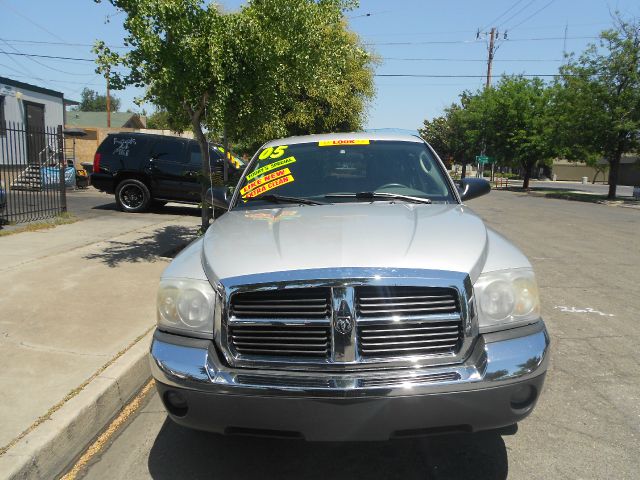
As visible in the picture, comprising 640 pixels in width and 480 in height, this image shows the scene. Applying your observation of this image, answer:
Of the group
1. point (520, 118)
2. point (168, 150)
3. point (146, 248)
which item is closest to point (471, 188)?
point (146, 248)

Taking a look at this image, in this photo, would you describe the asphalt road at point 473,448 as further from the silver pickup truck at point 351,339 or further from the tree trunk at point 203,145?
the tree trunk at point 203,145

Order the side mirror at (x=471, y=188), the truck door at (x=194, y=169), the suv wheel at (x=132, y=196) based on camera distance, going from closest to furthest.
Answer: the side mirror at (x=471, y=188), the truck door at (x=194, y=169), the suv wheel at (x=132, y=196)

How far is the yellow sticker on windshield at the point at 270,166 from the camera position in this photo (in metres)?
4.30

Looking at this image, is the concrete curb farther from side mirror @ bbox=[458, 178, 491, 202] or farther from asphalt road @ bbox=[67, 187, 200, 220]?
asphalt road @ bbox=[67, 187, 200, 220]

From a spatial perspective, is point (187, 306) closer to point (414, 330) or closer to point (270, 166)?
point (414, 330)

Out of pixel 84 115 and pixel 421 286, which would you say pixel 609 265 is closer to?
pixel 421 286

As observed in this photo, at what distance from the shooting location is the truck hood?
252cm

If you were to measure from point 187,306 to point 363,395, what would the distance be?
0.97 metres

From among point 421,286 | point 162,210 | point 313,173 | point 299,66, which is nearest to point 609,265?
point 299,66

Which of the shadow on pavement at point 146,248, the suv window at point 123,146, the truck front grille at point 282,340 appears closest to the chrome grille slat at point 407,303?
the truck front grille at point 282,340

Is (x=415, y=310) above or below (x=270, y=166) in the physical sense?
below

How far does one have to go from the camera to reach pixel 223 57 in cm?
709

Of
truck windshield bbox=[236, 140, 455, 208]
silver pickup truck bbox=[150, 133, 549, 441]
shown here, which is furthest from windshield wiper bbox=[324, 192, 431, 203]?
silver pickup truck bbox=[150, 133, 549, 441]

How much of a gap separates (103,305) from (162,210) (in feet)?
33.1
